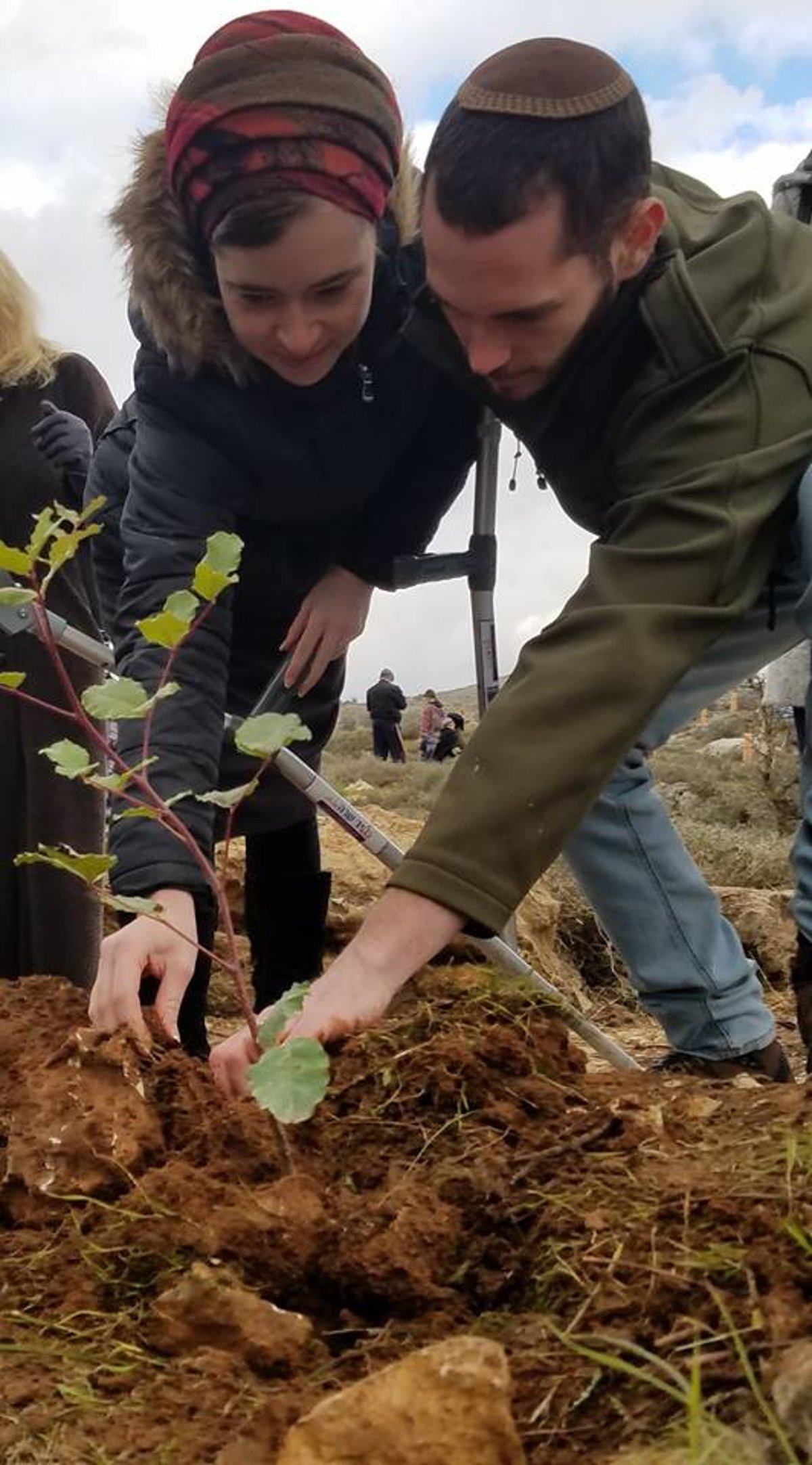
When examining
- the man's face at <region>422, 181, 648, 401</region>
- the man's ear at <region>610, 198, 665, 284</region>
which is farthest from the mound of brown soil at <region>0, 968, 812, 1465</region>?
the man's ear at <region>610, 198, 665, 284</region>

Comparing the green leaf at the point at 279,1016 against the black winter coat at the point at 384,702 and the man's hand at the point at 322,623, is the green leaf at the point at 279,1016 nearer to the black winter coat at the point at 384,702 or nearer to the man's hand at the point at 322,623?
the man's hand at the point at 322,623

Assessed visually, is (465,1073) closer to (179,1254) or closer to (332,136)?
(179,1254)

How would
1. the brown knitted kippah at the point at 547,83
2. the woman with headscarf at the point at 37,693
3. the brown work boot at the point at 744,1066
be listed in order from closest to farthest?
the brown knitted kippah at the point at 547,83 < the brown work boot at the point at 744,1066 < the woman with headscarf at the point at 37,693

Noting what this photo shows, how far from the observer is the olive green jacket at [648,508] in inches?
70.6

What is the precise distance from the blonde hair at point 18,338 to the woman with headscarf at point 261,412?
2.38ft

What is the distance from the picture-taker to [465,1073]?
173 centimetres

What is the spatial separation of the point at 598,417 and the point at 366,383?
591mm

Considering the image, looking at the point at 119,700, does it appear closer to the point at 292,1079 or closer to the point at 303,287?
the point at 292,1079

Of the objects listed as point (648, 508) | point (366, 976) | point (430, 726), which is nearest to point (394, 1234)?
point (366, 976)

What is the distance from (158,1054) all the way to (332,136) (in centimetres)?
148

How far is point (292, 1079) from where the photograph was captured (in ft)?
4.37

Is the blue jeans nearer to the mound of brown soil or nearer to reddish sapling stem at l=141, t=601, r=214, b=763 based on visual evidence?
the mound of brown soil

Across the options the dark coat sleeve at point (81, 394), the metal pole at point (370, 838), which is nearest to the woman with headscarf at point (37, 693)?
the dark coat sleeve at point (81, 394)

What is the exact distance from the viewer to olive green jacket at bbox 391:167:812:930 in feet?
5.88
